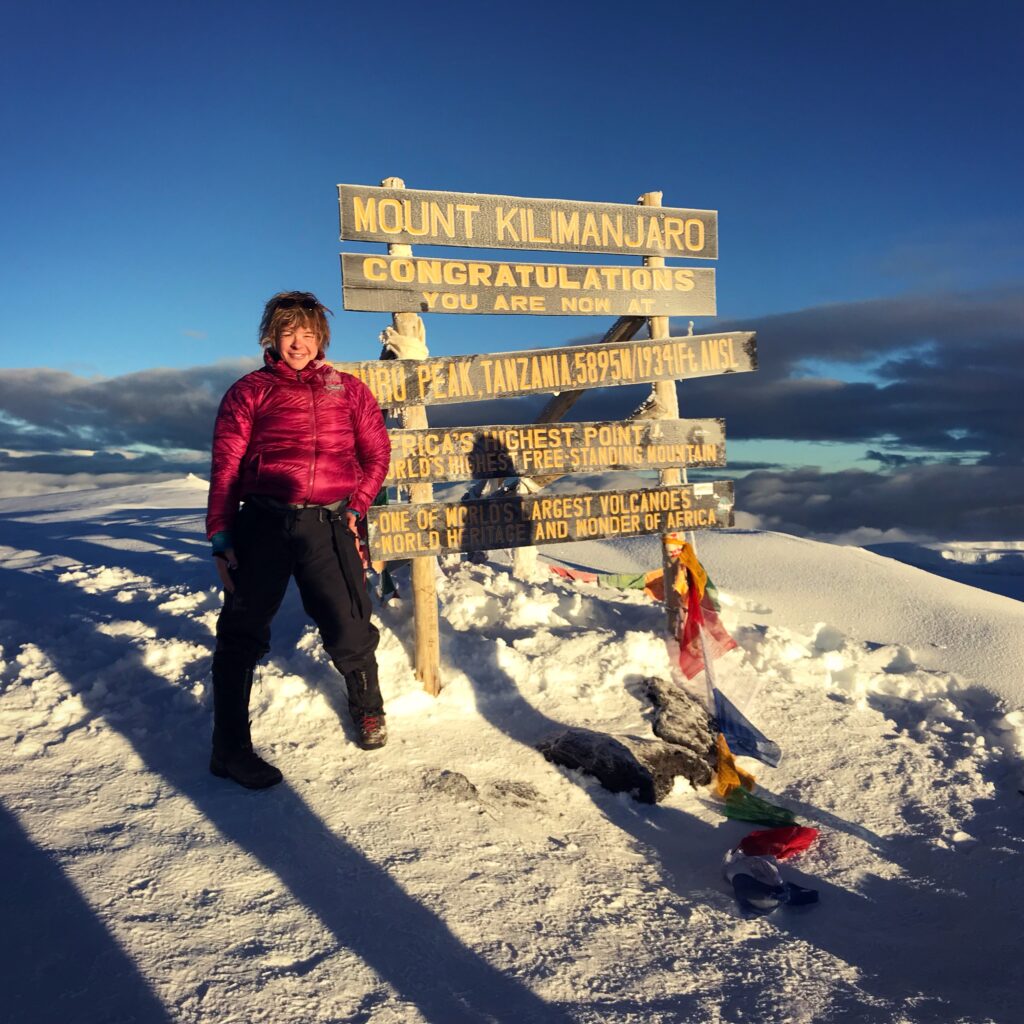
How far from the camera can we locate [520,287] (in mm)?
5559

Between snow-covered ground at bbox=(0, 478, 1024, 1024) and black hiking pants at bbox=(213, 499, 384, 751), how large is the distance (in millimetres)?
421

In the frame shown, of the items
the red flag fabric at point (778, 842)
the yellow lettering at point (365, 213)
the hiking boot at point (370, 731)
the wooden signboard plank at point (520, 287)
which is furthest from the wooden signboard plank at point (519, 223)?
the red flag fabric at point (778, 842)

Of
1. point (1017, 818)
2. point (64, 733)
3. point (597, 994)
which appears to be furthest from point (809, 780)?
point (64, 733)

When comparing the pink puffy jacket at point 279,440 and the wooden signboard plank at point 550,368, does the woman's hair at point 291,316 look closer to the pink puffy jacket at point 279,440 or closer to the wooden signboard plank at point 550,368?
the pink puffy jacket at point 279,440

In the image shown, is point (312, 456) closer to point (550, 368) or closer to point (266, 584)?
point (266, 584)

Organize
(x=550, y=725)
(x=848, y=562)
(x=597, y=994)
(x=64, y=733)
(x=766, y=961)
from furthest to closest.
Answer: (x=848, y=562)
(x=550, y=725)
(x=64, y=733)
(x=766, y=961)
(x=597, y=994)

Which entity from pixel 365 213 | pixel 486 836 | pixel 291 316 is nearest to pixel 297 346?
pixel 291 316

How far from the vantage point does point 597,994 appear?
103 inches

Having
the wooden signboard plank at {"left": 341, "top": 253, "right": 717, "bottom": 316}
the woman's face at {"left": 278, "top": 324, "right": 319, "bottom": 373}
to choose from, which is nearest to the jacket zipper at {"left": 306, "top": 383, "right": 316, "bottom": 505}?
the woman's face at {"left": 278, "top": 324, "right": 319, "bottom": 373}

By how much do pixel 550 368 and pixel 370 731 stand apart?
2.73 m

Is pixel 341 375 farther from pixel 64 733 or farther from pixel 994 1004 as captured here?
pixel 994 1004

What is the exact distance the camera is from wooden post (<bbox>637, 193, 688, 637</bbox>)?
5930mm

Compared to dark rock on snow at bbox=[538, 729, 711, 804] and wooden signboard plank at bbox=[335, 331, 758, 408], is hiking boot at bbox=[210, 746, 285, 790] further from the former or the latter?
wooden signboard plank at bbox=[335, 331, 758, 408]

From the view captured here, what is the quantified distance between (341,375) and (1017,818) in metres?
4.24
